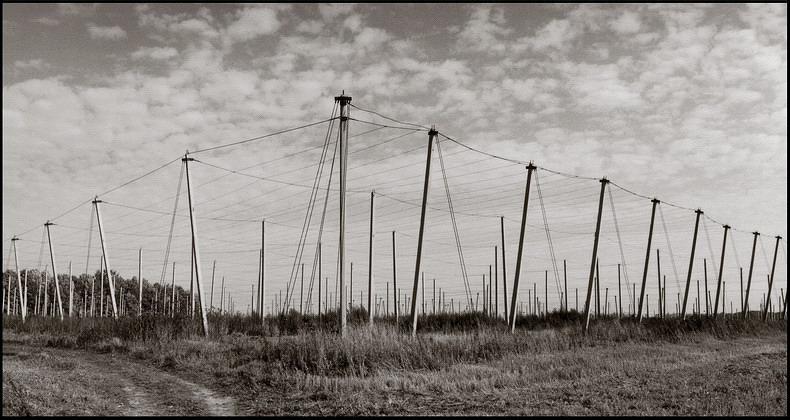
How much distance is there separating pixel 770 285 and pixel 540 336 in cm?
3900

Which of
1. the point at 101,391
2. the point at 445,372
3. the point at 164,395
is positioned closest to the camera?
the point at 164,395

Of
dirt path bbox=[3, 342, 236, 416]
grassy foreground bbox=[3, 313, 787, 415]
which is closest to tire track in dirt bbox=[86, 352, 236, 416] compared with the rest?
dirt path bbox=[3, 342, 236, 416]

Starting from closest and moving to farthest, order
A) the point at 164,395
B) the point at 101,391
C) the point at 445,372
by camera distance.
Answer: the point at 164,395 → the point at 101,391 → the point at 445,372

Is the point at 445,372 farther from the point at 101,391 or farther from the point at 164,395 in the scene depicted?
the point at 101,391

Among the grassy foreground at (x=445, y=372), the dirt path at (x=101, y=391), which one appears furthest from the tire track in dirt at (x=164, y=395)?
the grassy foreground at (x=445, y=372)

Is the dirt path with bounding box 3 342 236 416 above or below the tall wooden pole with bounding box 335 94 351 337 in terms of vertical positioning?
below

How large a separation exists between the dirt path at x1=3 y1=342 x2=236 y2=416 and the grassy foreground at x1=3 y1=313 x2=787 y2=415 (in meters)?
0.43

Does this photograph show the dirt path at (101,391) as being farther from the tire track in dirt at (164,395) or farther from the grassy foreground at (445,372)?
the grassy foreground at (445,372)

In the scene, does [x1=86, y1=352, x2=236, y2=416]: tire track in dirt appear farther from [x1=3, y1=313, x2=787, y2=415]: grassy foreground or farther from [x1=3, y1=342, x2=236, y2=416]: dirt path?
[x1=3, y1=313, x2=787, y2=415]: grassy foreground

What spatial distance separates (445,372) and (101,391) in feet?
22.4

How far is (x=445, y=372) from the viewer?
561 inches

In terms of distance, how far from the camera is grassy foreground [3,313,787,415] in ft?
33.8

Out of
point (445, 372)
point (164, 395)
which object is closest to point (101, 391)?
point (164, 395)

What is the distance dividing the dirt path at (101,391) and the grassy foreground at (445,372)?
0.43m
